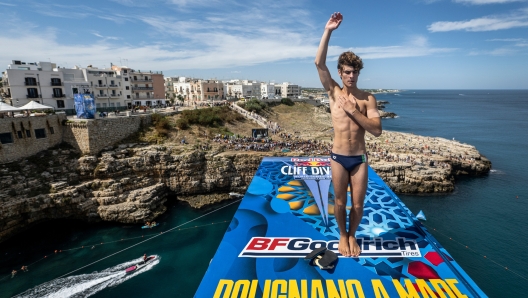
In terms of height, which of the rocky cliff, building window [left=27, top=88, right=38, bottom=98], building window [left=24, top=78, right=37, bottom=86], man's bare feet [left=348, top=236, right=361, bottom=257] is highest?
building window [left=24, top=78, right=37, bottom=86]

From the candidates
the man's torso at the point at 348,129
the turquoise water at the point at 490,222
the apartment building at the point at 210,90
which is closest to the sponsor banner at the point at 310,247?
the man's torso at the point at 348,129

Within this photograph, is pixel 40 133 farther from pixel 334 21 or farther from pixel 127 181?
pixel 334 21

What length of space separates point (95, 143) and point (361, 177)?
3181cm

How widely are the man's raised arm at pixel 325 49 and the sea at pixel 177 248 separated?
55.8ft

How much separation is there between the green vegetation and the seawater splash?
2293 cm

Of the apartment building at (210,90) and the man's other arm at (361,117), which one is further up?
the apartment building at (210,90)

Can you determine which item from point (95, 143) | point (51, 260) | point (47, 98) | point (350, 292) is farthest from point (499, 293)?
point (47, 98)

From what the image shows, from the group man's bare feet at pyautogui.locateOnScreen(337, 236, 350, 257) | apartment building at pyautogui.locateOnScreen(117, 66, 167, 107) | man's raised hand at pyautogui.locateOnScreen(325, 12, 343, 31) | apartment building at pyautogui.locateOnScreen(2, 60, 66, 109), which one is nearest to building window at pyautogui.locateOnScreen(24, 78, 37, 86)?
apartment building at pyautogui.locateOnScreen(2, 60, 66, 109)

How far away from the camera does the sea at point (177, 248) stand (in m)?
18.8

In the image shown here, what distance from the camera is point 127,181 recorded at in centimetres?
2950

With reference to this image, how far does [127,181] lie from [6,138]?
11.7 m

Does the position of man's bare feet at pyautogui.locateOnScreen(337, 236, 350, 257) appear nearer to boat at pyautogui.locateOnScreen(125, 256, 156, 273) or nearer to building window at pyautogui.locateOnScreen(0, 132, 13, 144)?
boat at pyautogui.locateOnScreen(125, 256, 156, 273)

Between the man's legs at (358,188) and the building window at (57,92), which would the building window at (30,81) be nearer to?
the building window at (57,92)

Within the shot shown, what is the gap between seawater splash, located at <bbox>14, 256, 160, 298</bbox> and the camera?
18.2m
